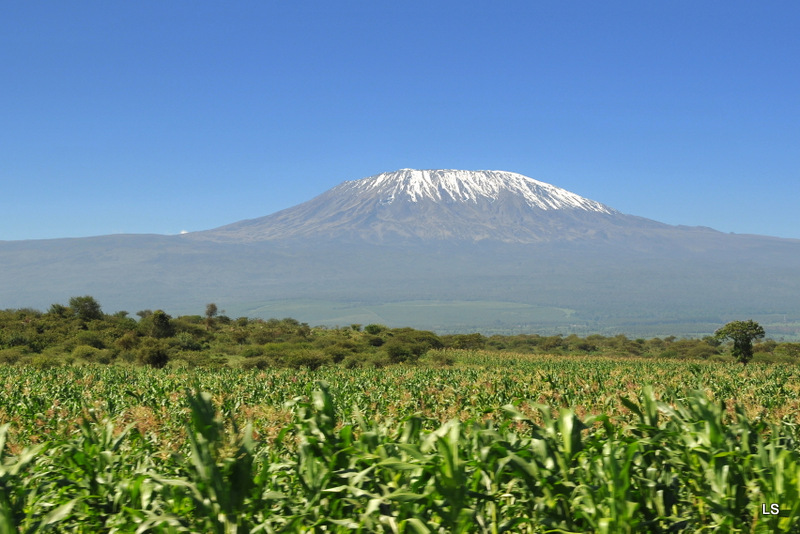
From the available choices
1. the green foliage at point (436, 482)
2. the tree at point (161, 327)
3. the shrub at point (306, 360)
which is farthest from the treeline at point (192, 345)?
the green foliage at point (436, 482)

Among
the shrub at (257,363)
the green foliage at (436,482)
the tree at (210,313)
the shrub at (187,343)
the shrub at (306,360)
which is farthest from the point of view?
the tree at (210,313)

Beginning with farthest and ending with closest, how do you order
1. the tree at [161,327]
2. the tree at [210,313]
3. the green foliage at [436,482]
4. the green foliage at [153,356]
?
1. the tree at [210,313]
2. the tree at [161,327]
3. the green foliage at [153,356]
4. the green foliage at [436,482]

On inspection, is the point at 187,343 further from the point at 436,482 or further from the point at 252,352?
the point at 436,482

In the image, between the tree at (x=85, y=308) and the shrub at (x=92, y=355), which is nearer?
the shrub at (x=92, y=355)

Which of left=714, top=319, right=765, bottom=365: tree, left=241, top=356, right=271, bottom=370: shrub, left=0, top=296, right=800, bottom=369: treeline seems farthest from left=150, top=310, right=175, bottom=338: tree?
left=714, top=319, right=765, bottom=365: tree

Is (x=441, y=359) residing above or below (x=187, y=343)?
below

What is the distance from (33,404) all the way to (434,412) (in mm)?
10707

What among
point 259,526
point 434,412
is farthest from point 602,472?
point 434,412

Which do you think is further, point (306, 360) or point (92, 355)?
point (92, 355)

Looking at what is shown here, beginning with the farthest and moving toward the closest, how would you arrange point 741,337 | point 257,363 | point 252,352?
point 741,337 → point 252,352 → point 257,363

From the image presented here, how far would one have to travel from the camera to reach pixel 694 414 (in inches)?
227

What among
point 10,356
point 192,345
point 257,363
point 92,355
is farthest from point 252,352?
point 10,356

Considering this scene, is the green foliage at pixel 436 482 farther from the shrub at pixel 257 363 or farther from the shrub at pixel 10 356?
the shrub at pixel 10 356

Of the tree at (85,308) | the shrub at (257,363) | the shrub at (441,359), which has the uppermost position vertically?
the tree at (85,308)
